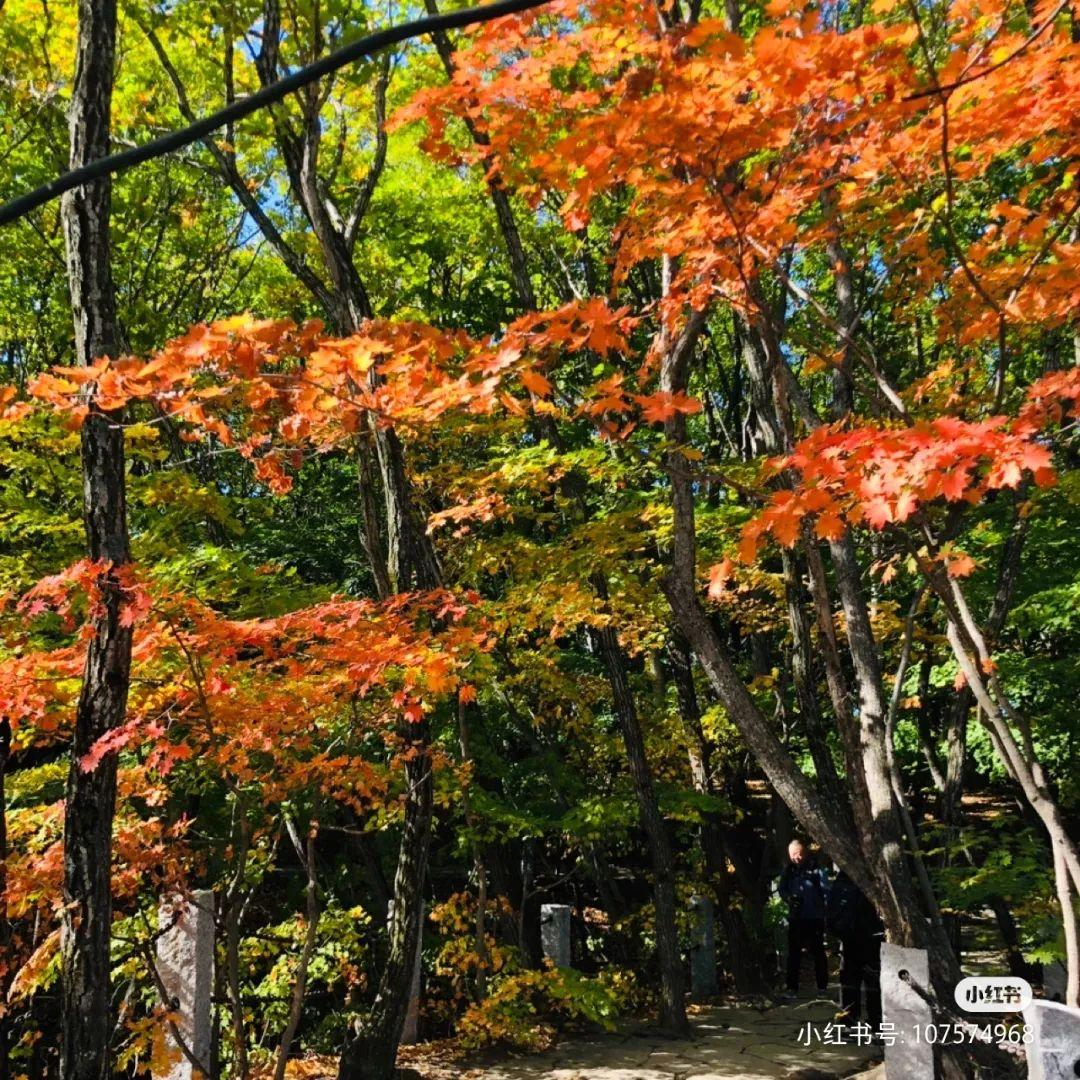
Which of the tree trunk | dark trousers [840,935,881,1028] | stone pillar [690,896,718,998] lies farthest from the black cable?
stone pillar [690,896,718,998]

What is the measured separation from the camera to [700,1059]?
6.96 meters

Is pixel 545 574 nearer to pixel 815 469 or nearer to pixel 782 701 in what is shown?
pixel 782 701

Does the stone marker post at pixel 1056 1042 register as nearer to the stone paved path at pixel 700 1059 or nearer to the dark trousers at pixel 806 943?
the stone paved path at pixel 700 1059

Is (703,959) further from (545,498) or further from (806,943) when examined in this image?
(545,498)

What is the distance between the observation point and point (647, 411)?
12.1ft

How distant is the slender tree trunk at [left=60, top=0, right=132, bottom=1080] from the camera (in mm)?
4027

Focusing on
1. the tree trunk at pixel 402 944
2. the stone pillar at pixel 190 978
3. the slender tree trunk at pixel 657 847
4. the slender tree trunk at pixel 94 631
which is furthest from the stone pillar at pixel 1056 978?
the slender tree trunk at pixel 94 631

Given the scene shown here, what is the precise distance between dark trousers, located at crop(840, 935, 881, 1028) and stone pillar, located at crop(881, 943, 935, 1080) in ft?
9.55

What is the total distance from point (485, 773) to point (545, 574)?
2.71m

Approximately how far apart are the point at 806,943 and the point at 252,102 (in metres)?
9.95

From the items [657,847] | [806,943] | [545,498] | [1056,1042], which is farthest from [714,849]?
[1056,1042]

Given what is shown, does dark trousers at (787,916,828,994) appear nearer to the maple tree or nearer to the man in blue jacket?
the man in blue jacket

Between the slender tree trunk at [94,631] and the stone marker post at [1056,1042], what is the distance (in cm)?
373

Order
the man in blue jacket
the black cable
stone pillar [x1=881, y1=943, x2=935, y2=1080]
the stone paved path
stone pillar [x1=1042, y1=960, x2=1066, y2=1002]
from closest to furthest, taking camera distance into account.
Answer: the black cable, stone pillar [x1=881, y1=943, x2=935, y2=1080], stone pillar [x1=1042, y1=960, x2=1066, y2=1002], the stone paved path, the man in blue jacket
